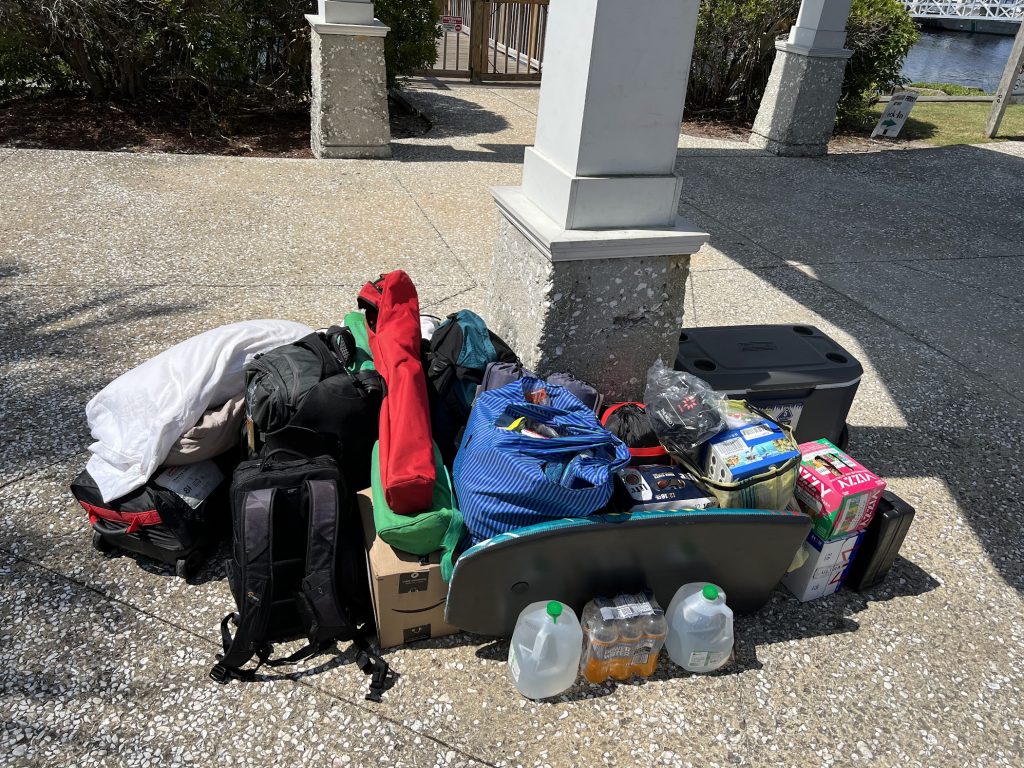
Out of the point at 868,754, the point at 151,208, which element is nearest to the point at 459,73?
the point at 151,208

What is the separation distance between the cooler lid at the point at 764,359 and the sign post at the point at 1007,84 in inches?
346

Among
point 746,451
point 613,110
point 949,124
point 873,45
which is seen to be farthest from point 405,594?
point 949,124

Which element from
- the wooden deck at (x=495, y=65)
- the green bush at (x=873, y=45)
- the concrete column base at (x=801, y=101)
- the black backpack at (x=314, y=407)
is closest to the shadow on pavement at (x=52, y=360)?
the black backpack at (x=314, y=407)

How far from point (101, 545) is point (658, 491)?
1.99 meters

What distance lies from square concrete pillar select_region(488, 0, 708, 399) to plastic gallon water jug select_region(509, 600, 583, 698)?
3.41ft

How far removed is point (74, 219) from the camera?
5492 mm

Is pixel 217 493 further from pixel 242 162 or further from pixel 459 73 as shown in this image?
pixel 459 73

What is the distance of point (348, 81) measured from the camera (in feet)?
22.7

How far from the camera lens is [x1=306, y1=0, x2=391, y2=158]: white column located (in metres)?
6.72

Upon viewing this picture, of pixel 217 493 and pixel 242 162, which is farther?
pixel 242 162

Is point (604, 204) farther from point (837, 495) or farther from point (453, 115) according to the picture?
point (453, 115)

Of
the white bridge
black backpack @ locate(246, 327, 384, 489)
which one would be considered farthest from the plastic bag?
the white bridge

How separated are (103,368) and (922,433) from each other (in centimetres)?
415

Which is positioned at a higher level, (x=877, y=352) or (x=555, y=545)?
(x=555, y=545)
